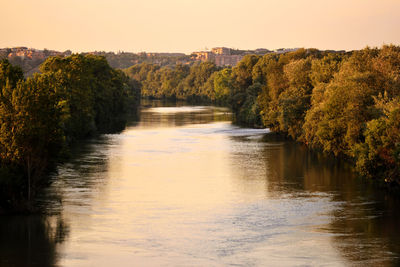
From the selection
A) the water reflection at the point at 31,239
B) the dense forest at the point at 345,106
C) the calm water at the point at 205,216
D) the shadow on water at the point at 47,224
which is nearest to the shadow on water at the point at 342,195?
the calm water at the point at 205,216

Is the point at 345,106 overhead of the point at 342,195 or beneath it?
overhead

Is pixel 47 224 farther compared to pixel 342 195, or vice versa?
pixel 342 195

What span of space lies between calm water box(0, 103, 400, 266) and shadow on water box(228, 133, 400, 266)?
0.27ft

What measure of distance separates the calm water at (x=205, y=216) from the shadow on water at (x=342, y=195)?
3.2 inches

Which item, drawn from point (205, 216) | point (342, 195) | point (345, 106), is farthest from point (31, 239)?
point (345, 106)

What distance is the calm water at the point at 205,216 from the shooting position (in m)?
32.2

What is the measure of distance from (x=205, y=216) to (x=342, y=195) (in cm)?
1241

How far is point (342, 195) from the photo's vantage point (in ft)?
156

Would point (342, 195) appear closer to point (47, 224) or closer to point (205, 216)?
point (205, 216)

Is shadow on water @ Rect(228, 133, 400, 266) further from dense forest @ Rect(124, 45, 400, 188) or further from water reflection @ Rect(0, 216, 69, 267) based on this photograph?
water reflection @ Rect(0, 216, 69, 267)

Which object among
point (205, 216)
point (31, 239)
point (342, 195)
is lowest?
point (31, 239)

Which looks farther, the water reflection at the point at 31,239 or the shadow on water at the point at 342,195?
the shadow on water at the point at 342,195

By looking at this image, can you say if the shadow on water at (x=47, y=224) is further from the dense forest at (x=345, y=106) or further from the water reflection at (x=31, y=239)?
the dense forest at (x=345, y=106)

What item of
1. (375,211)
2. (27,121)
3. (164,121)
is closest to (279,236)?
(375,211)
